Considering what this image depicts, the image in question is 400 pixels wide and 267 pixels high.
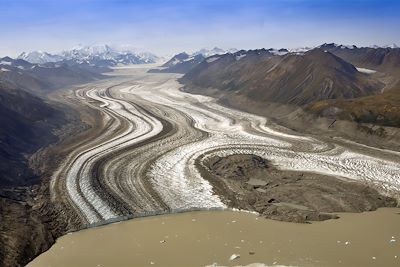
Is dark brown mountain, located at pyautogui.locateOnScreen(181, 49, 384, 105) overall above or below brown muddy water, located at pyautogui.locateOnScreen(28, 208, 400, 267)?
above

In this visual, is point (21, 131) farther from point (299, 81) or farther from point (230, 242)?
point (299, 81)

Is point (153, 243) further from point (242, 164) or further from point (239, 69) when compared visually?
point (239, 69)

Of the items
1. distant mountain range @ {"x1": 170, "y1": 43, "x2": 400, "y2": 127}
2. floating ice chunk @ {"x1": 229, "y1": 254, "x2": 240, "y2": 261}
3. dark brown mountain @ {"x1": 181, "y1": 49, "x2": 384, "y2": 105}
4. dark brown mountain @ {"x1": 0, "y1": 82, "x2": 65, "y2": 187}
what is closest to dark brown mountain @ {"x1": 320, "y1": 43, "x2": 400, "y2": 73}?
distant mountain range @ {"x1": 170, "y1": 43, "x2": 400, "y2": 127}

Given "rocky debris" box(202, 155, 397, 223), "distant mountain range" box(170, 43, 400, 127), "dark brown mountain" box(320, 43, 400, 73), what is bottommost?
"rocky debris" box(202, 155, 397, 223)

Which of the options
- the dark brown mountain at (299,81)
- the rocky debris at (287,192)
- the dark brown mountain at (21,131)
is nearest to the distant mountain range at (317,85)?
the dark brown mountain at (299,81)

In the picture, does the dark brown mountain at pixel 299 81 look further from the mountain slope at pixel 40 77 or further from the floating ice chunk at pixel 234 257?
the floating ice chunk at pixel 234 257

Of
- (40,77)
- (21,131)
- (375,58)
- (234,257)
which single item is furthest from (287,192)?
(40,77)

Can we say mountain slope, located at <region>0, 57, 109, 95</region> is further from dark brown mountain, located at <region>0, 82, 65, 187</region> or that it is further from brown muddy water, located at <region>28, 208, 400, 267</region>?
brown muddy water, located at <region>28, 208, 400, 267</region>
